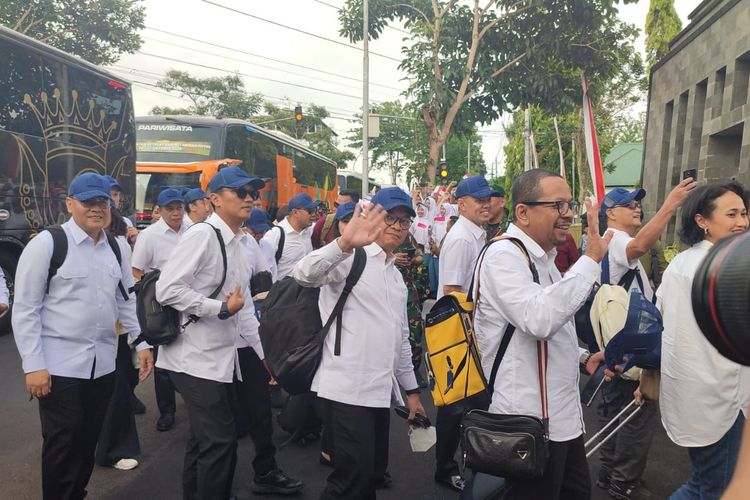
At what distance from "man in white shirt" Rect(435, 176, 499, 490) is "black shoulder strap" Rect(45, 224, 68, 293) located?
90.8 inches

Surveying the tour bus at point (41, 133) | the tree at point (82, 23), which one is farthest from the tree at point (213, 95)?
the tour bus at point (41, 133)

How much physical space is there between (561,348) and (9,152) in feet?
26.1

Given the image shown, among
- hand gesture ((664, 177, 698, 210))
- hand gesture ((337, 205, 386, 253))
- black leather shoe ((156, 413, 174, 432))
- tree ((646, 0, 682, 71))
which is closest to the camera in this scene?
hand gesture ((337, 205, 386, 253))

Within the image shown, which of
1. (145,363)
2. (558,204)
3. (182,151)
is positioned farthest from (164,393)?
(182,151)

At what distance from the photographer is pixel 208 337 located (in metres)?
2.96

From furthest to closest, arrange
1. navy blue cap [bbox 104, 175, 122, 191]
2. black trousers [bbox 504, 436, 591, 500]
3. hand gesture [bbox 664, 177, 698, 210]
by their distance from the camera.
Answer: navy blue cap [bbox 104, 175, 122, 191], hand gesture [bbox 664, 177, 698, 210], black trousers [bbox 504, 436, 591, 500]

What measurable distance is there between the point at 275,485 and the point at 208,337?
124cm

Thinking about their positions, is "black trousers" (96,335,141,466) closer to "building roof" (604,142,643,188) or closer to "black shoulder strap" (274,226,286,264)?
"black shoulder strap" (274,226,286,264)

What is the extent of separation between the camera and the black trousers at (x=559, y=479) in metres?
2.20

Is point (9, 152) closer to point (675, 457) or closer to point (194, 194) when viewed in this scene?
point (194, 194)

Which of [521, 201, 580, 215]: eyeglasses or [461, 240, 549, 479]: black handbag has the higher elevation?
[521, 201, 580, 215]: eyeglasses

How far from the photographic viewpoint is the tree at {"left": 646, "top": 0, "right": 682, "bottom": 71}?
3072cm

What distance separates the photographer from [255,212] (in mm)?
5668

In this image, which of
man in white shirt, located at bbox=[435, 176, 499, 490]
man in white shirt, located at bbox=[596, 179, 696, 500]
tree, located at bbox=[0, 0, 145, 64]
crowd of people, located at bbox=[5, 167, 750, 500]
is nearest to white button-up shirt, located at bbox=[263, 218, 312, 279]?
man in white shirt, located at bbox=[435, 176, 499, 490]
